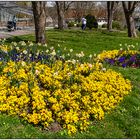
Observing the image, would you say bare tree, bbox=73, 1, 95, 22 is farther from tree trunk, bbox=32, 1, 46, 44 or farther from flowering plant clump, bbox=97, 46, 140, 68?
flowering plant clump, bbox=97, 46, 140, 68

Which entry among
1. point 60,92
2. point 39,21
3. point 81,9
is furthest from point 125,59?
point 81,9

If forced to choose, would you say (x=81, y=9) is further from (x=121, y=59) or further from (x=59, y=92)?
(x=59, y=92)

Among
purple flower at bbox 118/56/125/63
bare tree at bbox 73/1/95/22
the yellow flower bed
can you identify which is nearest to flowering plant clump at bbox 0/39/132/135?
the yellow flower bed

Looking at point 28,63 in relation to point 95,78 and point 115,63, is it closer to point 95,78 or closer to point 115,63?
point 95,78

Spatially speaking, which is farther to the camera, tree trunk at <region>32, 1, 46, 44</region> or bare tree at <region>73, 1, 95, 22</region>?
bare tree at <region>73, 1, 95, 22</region>

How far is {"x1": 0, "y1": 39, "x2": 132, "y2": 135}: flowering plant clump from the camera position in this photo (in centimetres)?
736

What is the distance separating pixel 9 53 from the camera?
10.1 m

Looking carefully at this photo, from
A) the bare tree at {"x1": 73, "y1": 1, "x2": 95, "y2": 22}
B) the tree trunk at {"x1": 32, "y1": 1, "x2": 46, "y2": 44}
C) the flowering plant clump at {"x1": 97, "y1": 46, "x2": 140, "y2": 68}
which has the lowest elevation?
the bare tree at {"x1": 73, "y1": 1, "x2": 95, "y2": 22}

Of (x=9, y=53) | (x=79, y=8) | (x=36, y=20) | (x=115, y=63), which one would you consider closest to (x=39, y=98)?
(x=9, y=53)

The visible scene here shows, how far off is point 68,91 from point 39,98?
0.75 metres

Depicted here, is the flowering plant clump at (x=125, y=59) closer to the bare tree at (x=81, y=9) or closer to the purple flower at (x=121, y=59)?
the purple flower at (x=121, y=59)

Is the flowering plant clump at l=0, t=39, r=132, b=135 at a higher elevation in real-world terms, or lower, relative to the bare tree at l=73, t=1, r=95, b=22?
higher

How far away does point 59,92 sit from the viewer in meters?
7.98

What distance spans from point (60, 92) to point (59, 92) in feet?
0.09
